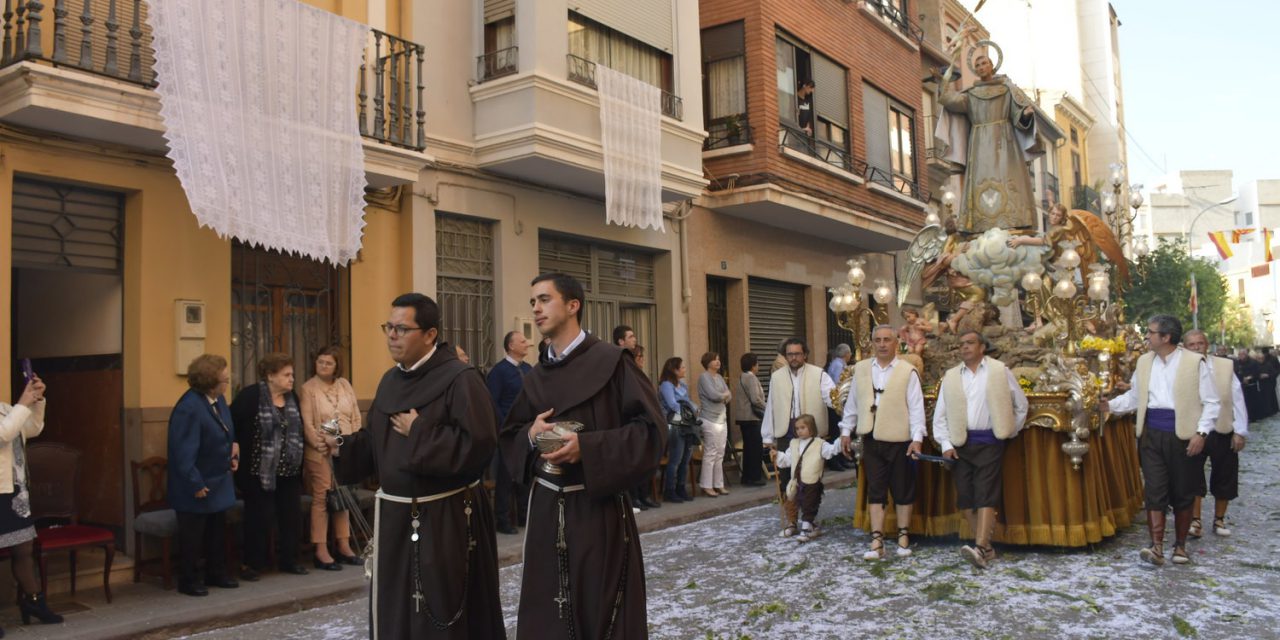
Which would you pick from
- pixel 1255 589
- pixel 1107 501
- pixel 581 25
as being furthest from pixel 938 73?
pixel 1255 589

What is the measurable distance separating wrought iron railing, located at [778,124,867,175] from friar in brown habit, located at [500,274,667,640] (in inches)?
491

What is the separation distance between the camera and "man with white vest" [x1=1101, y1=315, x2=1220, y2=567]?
7828 mm

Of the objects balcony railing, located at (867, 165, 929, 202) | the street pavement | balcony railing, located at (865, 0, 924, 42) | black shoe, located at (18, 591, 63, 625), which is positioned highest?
balcony railing, located at (865, 0, 924, 42)

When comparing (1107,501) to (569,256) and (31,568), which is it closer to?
(569,256)

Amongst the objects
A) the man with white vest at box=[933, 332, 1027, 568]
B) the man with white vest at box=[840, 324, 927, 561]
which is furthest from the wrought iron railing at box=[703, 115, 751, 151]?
the man with white vest at box=[933, 332, 1027, 568]

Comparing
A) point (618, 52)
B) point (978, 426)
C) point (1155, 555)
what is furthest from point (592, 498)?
point (618, 52)

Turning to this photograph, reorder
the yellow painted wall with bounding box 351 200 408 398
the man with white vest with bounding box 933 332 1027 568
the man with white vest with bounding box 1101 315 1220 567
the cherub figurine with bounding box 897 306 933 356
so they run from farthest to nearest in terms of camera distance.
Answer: the yellow painted wall with bounding box 351 200 408 398
the cherub figurine with bounding box 897 306 933 356
the man with white vest with bounding box 933 332 1027 568
the man with white vest with bounding box 1101 315 1220 567

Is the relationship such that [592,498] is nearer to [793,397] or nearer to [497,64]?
[793,397]

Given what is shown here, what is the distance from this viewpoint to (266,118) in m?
8.90

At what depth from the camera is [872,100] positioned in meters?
20.0

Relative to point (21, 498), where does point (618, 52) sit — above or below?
above

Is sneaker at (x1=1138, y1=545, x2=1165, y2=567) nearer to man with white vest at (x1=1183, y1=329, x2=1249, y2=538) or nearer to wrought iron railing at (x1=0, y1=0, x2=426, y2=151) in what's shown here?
man with white vest at (x1=1183, y1=329, x2=1249, y2=538)

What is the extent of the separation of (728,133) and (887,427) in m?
8.61

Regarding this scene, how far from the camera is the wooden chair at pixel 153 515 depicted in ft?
25.9
